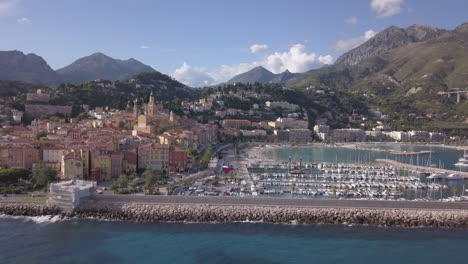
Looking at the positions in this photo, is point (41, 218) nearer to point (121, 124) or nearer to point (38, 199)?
point (38, 199)

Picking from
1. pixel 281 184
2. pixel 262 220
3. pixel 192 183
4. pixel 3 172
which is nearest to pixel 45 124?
pixel 3 172

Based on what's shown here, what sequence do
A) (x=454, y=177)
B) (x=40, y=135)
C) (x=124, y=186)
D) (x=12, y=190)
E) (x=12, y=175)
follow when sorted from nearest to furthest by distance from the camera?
(x=12, y=190)
(x=124, y=186)
(x=12, y=175)
(x=454, y=177)
(x=40, y=135)

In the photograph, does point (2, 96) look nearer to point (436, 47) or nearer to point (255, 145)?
point (255, 145)

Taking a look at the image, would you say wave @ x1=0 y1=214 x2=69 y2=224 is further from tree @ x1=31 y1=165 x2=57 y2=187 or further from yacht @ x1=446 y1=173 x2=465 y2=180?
yacht @ x1=446 y1=173 x2=465 y2=180

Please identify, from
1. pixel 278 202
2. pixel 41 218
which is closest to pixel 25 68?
pixel 41 218

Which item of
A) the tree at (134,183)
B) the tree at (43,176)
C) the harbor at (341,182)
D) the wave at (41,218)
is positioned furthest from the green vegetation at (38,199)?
the harbor at (341,182)

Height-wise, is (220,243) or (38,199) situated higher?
(38,199)

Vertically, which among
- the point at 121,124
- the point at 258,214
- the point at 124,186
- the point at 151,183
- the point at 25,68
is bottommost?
the point at 258,214

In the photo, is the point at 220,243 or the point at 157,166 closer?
the point at 220,243
